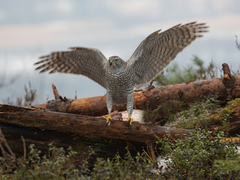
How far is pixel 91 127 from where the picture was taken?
197 inches

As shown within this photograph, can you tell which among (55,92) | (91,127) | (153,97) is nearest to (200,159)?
(91,127)

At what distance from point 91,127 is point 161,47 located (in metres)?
2.16

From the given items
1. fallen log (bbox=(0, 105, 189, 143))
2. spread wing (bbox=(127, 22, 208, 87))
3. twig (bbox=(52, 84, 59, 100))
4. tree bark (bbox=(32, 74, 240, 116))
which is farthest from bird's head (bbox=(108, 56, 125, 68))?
twig (bbox=(52, 84, 59, 100))

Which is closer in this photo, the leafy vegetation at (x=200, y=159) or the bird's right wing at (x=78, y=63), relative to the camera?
the leafy vegetation at (x=200, y=159)

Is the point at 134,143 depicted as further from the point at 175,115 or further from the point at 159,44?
the point at 175,115

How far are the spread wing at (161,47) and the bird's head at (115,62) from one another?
0.30 m

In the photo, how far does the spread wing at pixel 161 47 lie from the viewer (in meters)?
5.27

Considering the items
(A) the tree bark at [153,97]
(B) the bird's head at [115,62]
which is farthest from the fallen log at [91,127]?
(A) the tree bark at [153,97]

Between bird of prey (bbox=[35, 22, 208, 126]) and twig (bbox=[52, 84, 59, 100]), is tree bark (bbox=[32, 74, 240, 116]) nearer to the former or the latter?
twig (bbox=[52, 84, 59, 100])

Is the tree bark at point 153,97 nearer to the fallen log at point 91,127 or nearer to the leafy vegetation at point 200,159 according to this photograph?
the fallen log at point 91,127

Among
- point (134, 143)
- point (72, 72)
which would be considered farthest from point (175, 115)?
point (72, 72)

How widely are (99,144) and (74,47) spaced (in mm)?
2024

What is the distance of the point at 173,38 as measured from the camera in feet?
17.7

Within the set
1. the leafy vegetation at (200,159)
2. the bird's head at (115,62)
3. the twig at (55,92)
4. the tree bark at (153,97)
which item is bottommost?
the leafy vegetation at (200,159)
